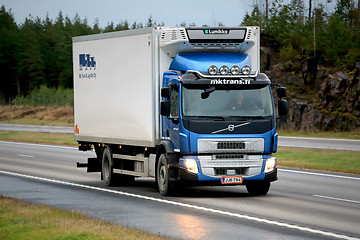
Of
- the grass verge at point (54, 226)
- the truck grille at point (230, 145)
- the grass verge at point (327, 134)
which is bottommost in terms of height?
the grass verge at point (327, 134)

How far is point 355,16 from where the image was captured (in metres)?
58.1

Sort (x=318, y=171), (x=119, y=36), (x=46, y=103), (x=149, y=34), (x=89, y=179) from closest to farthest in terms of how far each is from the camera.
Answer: (x=149, y=34)
(x=119, y=36)
(x=89, y=179)
(x=318, y=171)
(x=46, y=103)

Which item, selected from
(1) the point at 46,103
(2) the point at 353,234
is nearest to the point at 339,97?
(2) the point at 353,234

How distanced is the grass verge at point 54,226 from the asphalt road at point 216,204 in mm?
582

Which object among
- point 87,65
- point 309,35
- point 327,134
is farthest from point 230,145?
point 309,35

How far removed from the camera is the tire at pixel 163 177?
17.0m

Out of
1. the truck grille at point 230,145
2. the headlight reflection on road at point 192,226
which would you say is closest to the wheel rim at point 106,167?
the truck grille at point 230,145

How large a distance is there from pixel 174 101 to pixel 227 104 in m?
1.20

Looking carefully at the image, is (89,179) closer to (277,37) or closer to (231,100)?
(231,100)

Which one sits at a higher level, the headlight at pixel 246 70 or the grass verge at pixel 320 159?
the headlight at pixel 246 70

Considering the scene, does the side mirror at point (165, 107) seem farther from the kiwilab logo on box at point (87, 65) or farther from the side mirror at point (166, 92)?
the kiwilab logo on box at point (87, 65)

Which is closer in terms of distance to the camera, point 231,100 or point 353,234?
point 353,234

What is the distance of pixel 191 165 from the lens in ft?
54.1

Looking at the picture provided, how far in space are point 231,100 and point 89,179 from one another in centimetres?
749
